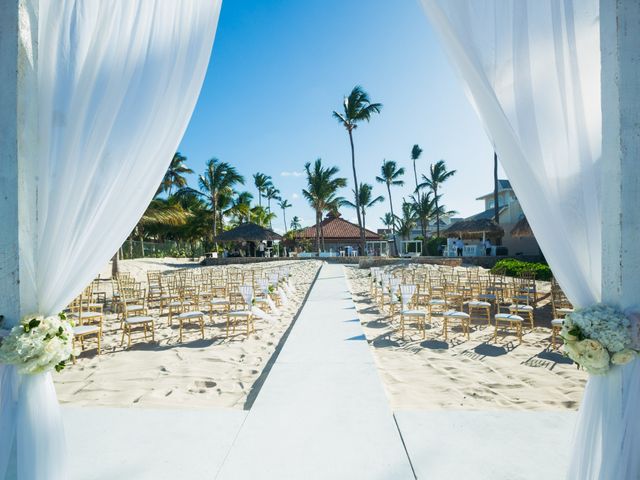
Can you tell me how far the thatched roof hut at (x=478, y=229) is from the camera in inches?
892

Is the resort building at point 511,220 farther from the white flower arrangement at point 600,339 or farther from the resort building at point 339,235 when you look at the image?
the white flower arrangement at point 600,339

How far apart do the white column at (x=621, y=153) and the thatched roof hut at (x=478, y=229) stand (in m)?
22.6

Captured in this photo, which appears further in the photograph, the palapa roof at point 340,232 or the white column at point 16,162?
the palapa roof at point 340,232

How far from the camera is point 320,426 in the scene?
2.83m

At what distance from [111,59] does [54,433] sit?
2626mm

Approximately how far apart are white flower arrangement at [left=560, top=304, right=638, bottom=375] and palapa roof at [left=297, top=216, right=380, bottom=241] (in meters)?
36.7

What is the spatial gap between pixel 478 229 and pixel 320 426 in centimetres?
2296

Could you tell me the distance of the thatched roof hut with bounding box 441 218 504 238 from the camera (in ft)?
74.3

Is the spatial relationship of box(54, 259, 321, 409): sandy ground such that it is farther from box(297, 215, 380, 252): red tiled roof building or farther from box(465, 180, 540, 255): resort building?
box(297, 215, 380, 252): red tiled roof building

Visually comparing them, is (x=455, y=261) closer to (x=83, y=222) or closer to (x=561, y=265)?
(x=561, y=265)

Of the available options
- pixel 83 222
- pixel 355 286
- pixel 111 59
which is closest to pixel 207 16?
pixel 111 59

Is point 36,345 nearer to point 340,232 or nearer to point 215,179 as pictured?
point 215,179

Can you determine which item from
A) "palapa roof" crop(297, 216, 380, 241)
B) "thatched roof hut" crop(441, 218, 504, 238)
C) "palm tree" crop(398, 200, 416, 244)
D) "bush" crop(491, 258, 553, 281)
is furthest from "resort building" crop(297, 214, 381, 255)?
"bush" crop(491, 258, 553, 281)

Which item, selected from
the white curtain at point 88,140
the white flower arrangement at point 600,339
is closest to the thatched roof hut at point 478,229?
the white flower arrangement at point 600,339
